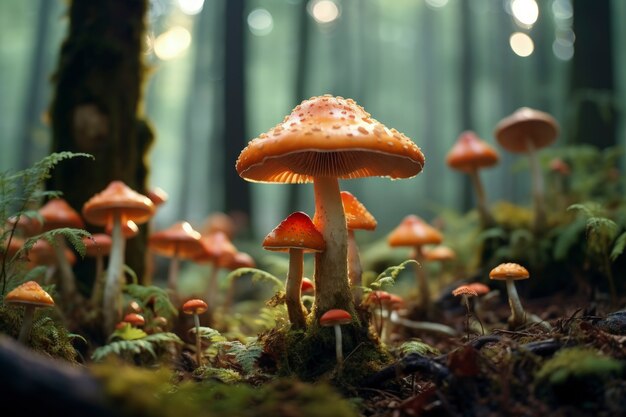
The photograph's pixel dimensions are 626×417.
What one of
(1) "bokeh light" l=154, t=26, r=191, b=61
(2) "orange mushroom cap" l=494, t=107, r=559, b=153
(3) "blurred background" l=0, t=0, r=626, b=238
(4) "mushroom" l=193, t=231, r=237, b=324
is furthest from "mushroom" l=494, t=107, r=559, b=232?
(1) "bokeh light" l=154, t=26, r=191, b=61

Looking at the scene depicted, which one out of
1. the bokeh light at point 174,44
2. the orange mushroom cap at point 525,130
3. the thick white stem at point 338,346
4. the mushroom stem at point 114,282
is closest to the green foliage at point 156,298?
the mushroom stem at point 114,282

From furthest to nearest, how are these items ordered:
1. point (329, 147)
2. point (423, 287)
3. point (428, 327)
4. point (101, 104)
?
point (423, 287), point (101, 104), point (428, 327), point (329, 147)

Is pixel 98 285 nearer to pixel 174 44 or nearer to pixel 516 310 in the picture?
pixel 516 310

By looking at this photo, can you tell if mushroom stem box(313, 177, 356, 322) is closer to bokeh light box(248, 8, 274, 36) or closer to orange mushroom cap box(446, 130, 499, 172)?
orange mushroom cap box(446, 130, 499, 172)

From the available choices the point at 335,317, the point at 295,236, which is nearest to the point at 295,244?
the point at 295,236

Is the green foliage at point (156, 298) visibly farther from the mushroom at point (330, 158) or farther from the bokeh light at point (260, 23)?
the bokeh light at point (260, 23)
